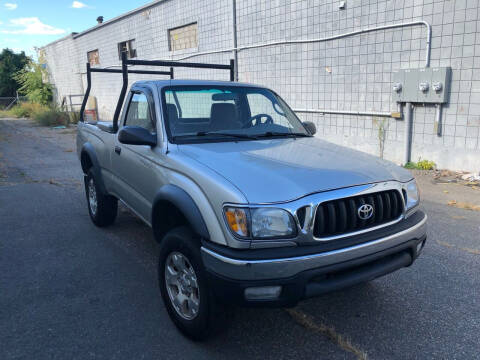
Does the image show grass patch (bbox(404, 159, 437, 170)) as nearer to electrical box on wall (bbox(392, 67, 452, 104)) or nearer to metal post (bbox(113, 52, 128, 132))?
electrical box on wall (bbox(392, 67, 452, 104))

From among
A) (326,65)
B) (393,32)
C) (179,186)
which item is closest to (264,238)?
(179,186)

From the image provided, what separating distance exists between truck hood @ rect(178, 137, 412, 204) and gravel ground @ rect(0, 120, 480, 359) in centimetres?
110

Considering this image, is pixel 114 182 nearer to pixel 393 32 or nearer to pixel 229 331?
pixel 229 331

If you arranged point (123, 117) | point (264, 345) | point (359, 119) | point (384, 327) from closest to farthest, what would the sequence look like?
point (264, 345)
point (384, 327)
point (123, 117)
point (359, 119)

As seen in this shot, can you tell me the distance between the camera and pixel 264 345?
278 cm

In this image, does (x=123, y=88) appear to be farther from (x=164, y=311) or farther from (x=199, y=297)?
(x=199, y=297)

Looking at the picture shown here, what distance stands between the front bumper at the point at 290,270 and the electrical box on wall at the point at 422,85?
5.84 meters

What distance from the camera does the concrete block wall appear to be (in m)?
7.25

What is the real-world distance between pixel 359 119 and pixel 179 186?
6971mm

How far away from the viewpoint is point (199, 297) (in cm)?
261

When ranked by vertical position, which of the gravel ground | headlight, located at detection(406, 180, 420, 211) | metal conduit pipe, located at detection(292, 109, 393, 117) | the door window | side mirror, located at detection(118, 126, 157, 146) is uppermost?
the door window

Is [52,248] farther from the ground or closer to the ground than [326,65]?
closer to the ground

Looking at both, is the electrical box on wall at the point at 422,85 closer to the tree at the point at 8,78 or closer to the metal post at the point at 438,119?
the metal post at the point at 438,119

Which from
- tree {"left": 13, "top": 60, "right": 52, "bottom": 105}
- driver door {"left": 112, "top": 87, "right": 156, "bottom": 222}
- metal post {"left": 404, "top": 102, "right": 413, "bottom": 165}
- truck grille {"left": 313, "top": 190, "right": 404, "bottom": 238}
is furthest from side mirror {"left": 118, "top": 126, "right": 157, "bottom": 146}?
Result: tree {"left": 13, "top": 60, "right": 52, "bottom": 105}
